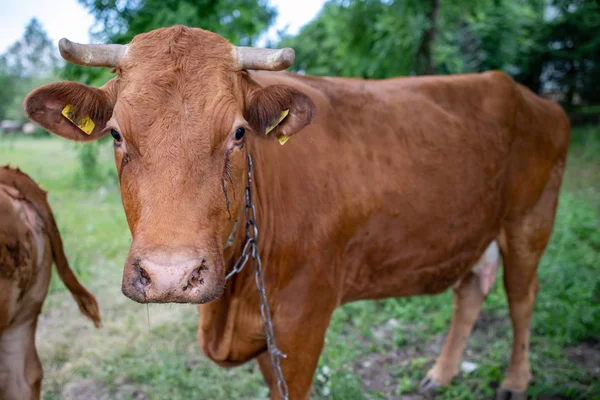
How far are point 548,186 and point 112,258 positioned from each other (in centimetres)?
483

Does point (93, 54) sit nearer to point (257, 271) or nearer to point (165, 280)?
point (165, 280)

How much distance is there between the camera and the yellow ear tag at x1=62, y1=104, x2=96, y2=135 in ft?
6.82

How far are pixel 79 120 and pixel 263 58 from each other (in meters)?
0.81

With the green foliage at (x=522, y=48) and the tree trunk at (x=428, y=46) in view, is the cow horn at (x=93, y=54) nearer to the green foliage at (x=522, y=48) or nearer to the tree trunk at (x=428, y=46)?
the tree trunk at (x=428, y=46)

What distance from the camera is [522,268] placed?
3.86 m

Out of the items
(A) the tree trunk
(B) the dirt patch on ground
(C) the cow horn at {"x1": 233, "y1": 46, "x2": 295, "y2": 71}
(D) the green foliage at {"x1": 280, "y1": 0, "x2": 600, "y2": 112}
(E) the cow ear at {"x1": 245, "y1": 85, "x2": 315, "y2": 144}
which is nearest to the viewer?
(C) the cow horn at {"x1": 233, "y1": 46, "x2": 295, "y2": 71}

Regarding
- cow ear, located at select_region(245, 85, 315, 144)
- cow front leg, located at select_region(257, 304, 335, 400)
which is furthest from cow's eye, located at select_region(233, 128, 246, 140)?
cow front leg, located at select_region(257, 304, 335, 400)

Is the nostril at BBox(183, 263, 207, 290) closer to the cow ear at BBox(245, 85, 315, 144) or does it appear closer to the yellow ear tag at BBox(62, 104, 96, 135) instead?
the cow ear at BBox(245, 85, 315, 144)

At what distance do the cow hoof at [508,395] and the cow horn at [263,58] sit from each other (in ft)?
9.84

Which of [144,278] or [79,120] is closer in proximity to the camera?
[144,278]

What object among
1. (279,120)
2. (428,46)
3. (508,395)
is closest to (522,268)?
(508,395)

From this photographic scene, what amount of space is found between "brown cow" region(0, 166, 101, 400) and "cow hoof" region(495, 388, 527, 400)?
3074 mm

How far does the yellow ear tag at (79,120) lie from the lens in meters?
2.08

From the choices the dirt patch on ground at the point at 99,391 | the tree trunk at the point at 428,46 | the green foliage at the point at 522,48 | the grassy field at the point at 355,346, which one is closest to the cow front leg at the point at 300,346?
the grassy field at the point at 355,346
